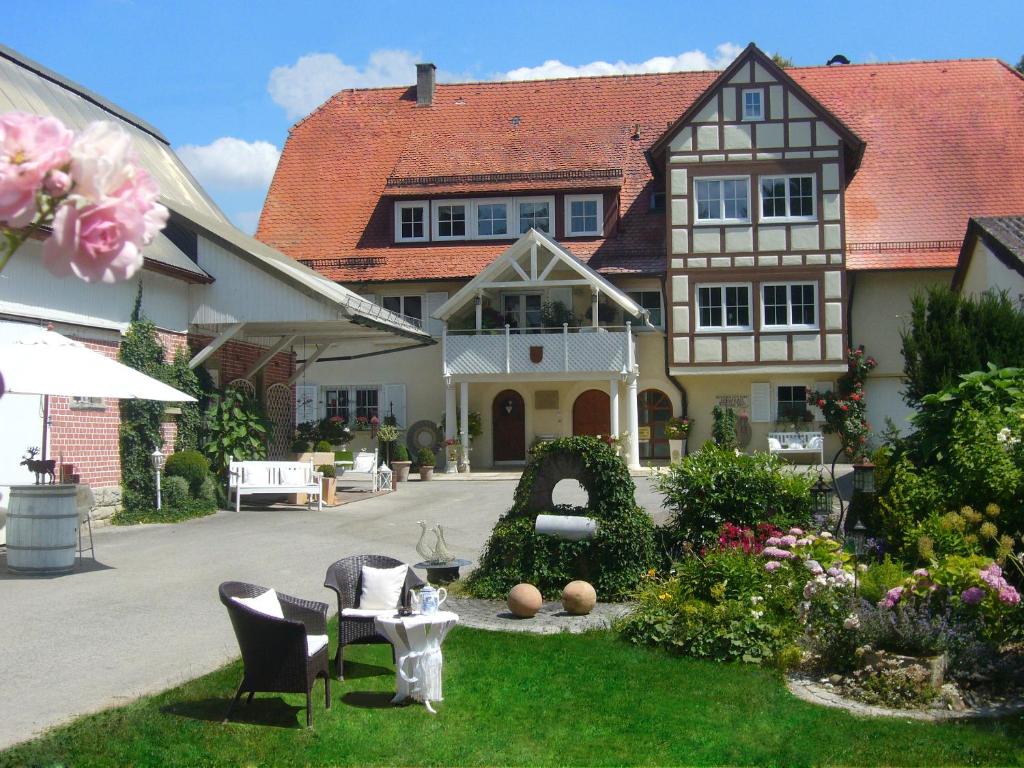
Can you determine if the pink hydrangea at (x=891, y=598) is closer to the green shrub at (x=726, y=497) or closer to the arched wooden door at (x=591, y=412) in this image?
the green shrub at (x=726, y=497)

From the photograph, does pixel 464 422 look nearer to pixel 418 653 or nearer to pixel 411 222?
pixel 411 222

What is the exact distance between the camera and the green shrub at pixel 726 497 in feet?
37.4

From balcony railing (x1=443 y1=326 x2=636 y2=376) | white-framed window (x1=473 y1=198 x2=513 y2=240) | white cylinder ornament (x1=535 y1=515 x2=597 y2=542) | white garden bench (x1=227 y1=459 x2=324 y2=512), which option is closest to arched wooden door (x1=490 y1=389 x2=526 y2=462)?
balcony railing (x1=443 y1=326 x2=636 y2=376)

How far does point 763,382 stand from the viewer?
2970 centimetres

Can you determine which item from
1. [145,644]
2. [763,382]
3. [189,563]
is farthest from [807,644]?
[763,382]

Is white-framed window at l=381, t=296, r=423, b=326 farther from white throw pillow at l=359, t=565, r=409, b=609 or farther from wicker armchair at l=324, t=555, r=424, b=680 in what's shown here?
white throw pillow at l=359, t=565, r=409, b=609

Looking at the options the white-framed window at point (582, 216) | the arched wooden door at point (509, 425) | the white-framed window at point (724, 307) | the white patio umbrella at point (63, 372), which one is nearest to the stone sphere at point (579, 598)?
the white patio umbrella at point (63, 372)

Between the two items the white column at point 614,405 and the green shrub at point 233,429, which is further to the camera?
the white column at point 614,405

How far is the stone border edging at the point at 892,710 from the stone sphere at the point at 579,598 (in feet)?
8.29

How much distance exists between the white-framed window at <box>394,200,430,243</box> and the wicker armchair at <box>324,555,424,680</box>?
2387 cm

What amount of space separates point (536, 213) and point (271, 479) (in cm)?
1459

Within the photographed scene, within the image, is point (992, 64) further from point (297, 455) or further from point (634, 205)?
point (297, 455)

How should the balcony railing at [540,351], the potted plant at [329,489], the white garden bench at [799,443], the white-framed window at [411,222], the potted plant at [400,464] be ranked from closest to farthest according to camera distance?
1. the potted plant at [329,489]
2. the potted plant at [400,464]
3. the balcony railing at [540,351]
4. the white garden bench at [799,443]
5. the white-framed window at [411,222]

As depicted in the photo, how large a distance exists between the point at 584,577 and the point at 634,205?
22274 mm
